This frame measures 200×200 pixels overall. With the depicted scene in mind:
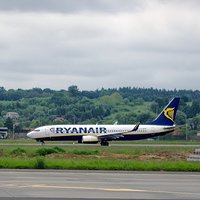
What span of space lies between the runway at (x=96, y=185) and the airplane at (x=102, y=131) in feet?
210

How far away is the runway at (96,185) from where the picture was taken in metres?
27.6

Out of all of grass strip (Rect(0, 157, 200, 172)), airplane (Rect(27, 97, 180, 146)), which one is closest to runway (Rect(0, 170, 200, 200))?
grass strip (Rect(0, 157, 200, 172))

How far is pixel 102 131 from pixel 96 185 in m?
74.9

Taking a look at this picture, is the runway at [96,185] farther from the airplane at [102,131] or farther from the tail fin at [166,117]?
the tail fin at [166,117]

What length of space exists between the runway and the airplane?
63.9 m

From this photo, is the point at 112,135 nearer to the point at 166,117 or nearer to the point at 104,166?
the point at 166,117

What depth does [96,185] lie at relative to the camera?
31594 mm

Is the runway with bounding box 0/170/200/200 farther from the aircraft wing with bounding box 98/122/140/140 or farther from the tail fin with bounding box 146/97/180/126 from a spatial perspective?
the tail fin with bounding box 146/97/180/126

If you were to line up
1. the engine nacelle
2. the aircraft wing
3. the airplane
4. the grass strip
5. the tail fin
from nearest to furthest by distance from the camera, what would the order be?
the grass strip < the engine nacelle < the airplane < the aircraft wing < the tail fin

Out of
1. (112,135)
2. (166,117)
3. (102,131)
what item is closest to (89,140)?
(102,131)

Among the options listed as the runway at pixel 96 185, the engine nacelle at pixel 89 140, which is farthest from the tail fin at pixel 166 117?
the runway at pixel 96 185

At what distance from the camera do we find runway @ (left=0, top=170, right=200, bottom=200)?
2761 cm

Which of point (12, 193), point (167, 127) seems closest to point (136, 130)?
point (167, 127)

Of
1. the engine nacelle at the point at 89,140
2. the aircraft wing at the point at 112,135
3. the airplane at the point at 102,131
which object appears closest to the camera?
the engine nacelle at the point at 89,140
